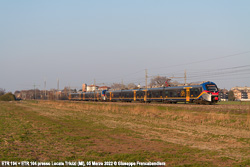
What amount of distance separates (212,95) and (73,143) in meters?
33.4

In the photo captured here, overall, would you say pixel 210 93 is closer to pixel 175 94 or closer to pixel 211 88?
pixel 211 88

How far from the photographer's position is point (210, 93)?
42.7 metres

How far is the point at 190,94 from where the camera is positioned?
45.7 m

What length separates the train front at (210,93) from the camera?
42656 mm

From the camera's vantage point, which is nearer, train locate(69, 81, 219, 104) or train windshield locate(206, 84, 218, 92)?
train windshield locate(206, 84, 218, 92)

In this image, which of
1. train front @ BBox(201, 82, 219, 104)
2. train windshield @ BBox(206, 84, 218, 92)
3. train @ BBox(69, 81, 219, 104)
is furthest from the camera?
train @ BBox(69, 81, 219, 104)

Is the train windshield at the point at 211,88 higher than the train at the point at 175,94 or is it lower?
higher

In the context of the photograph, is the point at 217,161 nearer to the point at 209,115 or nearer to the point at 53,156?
the point at 53,156

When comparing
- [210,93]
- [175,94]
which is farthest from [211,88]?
[175,94]

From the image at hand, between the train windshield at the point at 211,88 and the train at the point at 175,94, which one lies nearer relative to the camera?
the train windshield at the point at 211,88

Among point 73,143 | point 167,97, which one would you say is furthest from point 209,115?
point 167,97

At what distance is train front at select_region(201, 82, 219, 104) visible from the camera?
140ft

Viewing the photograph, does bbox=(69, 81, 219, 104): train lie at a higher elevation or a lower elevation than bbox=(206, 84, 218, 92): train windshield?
lower

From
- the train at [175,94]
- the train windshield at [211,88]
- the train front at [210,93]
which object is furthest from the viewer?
the train at [175,94]
